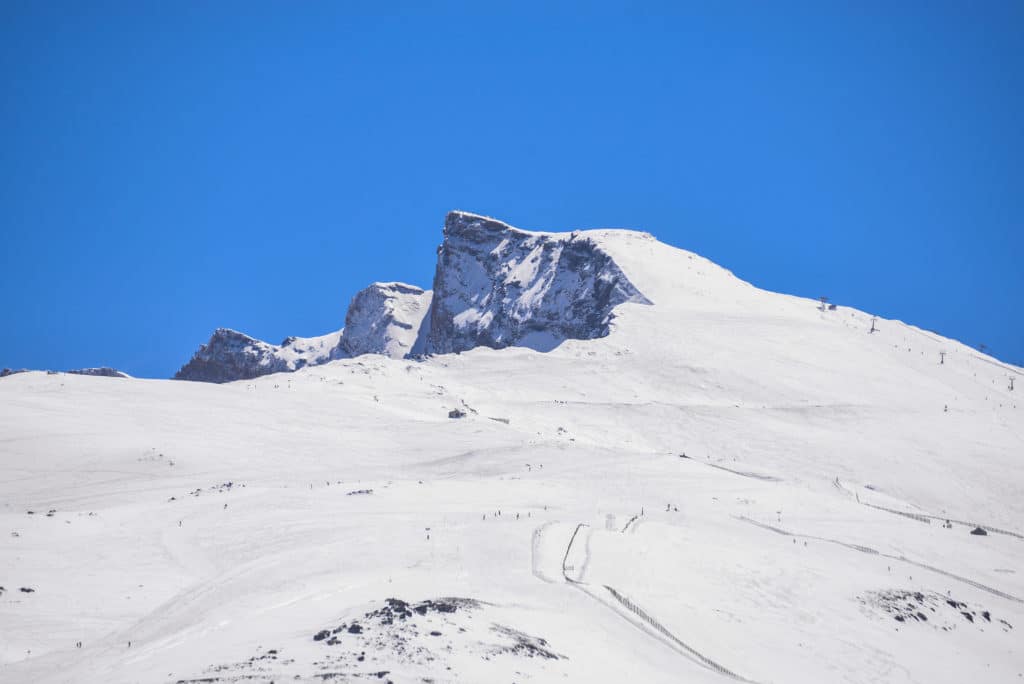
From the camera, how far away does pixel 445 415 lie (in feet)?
231

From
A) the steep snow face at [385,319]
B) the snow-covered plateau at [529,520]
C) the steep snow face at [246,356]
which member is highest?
the steep snow face at [385,319]

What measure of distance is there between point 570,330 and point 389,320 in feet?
199

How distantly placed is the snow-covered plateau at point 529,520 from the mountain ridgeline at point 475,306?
32.7 meters

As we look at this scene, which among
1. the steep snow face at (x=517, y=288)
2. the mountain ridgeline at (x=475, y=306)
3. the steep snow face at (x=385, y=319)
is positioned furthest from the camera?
the steep snow face at (x=385, y=319)

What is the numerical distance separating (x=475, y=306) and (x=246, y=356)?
6331cm

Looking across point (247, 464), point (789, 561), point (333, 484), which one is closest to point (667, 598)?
point (789, 561)

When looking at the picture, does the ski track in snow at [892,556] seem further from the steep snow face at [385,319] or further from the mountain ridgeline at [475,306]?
the steep snow face at [385,319]

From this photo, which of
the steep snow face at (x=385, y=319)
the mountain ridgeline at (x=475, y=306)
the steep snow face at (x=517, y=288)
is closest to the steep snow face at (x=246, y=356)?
the mountain ridgeline at (x=475, y=306)

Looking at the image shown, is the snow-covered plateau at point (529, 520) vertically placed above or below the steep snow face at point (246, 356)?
below

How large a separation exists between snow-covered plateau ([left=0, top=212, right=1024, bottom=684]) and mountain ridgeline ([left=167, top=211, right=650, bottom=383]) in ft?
107

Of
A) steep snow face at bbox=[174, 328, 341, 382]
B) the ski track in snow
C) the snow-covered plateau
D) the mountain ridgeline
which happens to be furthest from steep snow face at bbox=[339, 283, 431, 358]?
the ski track in snow

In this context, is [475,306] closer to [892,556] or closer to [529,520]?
[529,520]

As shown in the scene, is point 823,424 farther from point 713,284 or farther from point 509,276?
point 509,276

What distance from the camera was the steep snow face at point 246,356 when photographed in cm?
18775
